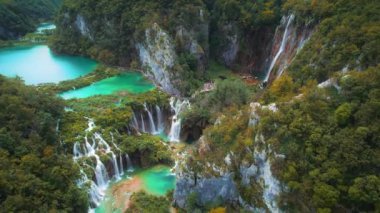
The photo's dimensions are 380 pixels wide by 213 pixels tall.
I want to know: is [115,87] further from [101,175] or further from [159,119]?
[101,175]

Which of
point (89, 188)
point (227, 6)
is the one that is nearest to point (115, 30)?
point (227, 6)

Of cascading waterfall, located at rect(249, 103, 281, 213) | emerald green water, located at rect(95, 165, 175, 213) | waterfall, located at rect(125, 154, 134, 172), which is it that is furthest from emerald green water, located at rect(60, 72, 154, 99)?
cascading waterfall, located at rect(249, 103, 281, 213)

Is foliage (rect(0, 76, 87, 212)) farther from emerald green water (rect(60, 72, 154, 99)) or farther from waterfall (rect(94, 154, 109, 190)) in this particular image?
emerald green water (rect(60, 72, 154, 99))

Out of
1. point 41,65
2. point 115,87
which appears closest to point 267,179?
point 115,87

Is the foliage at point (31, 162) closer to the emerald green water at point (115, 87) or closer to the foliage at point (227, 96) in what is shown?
the emerald green water at point (115, 87)

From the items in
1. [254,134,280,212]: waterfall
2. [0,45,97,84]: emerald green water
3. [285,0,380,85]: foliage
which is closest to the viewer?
[254,134,280,212]: waterfall

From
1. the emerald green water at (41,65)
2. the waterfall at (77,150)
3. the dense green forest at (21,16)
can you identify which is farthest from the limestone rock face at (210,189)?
the dense green forest at (21,16)
